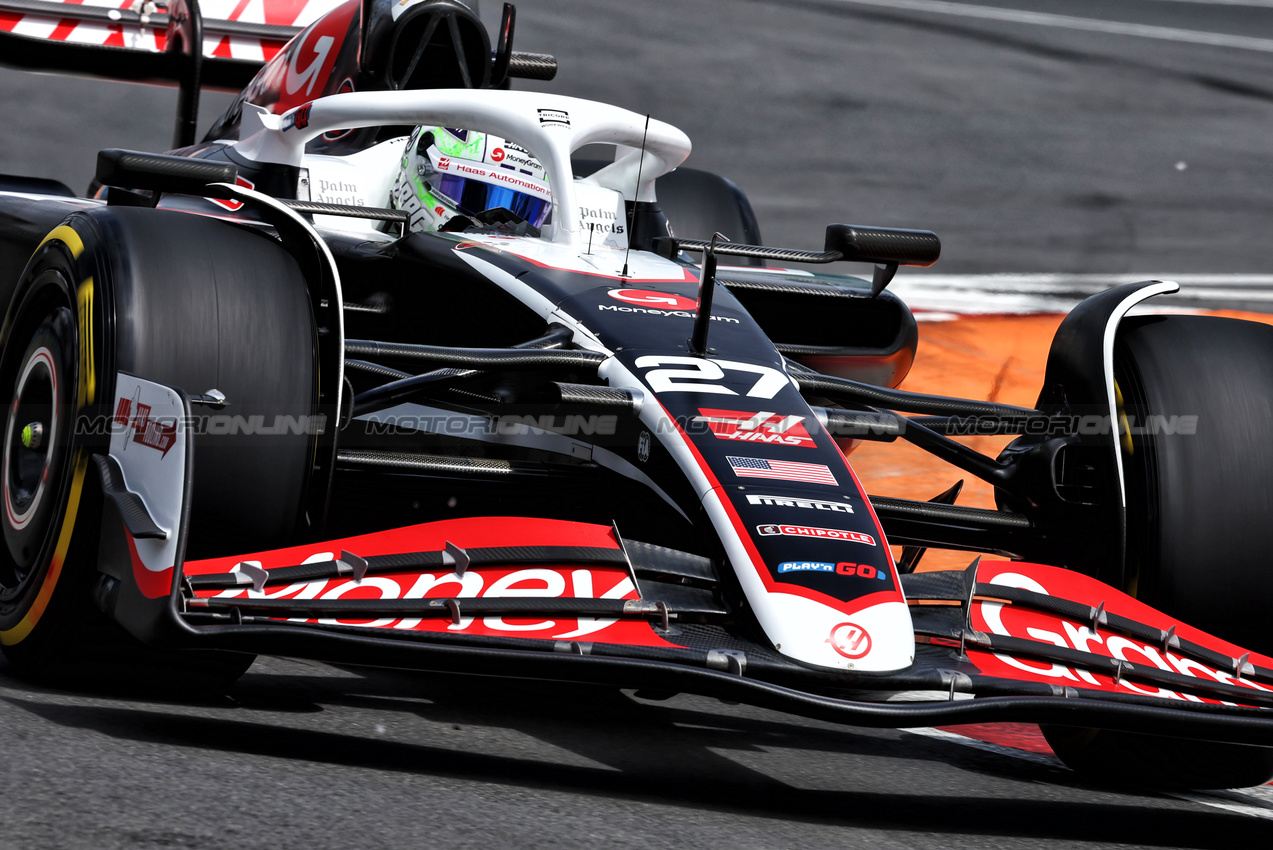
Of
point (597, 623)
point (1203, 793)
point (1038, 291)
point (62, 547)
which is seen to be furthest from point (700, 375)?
point (1038, 291)

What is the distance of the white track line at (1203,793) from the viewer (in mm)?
3516

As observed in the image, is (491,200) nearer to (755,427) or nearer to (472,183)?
(472,183)

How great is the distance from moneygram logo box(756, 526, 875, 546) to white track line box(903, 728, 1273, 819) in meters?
0.92

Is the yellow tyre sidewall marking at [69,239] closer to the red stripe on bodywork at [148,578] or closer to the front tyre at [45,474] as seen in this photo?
the front tyre at [45,474]

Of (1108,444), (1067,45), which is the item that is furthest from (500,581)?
(1067,45)

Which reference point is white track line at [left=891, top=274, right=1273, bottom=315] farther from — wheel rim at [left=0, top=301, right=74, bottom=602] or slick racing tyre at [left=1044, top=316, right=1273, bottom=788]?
wheel rim at [left=0, top=301, right=74, bottom=602]

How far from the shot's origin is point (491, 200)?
4.85 metres

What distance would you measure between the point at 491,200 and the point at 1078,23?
56.5 ft

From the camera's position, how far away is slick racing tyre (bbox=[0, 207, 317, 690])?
3.15 m

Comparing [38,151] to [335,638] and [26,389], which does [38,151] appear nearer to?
[26,389]

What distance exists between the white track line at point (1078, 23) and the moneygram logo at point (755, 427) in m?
17.6

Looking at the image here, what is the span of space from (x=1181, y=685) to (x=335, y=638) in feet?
5.25

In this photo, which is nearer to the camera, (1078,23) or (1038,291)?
(1038,291)

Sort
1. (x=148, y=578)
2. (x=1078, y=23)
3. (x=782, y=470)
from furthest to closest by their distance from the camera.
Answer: (x=1078, y=23)
(x=782, y=470)
(x=148, y=578)
